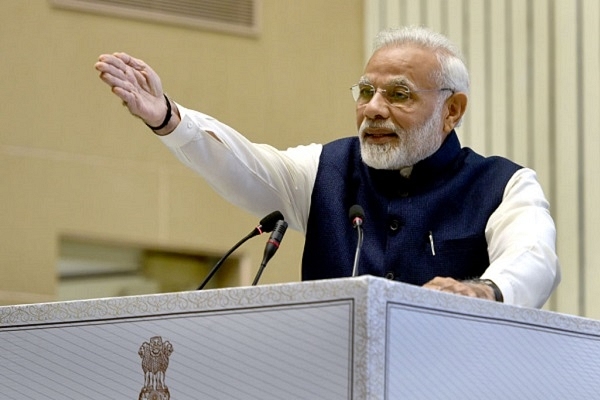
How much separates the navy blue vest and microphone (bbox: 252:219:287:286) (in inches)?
18.4

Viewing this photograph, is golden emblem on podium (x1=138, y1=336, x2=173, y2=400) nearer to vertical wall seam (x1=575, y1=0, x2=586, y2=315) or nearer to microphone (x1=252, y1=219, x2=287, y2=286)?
microphone (x1=252, y1=219, x2=287, y2=286)

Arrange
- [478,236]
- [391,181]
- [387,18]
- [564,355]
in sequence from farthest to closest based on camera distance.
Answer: [387,18], [391,181], [478,236], [564,355]

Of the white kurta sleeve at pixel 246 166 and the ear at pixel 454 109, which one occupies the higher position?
the ear at pixel 454 109

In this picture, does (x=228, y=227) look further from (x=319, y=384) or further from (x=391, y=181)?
(x=319, y=384)

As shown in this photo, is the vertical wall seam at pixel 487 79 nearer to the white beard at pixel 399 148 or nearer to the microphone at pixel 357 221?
the white beard at pixel 399 148

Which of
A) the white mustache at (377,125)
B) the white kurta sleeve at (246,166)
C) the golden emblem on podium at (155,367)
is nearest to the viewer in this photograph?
the golden emblem on podium at (155,367)

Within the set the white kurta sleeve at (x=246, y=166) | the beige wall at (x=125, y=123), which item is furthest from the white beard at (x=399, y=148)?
the beige wall at (x=125, y=123)

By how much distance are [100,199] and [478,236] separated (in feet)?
13.9

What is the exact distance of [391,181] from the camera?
4387 millimetres

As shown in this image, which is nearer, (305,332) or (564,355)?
(305,332)

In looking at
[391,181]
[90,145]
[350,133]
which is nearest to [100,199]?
[90,145]

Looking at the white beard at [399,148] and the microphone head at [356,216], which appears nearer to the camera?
the microphone head at [356,216]

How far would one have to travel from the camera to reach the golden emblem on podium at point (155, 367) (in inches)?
125

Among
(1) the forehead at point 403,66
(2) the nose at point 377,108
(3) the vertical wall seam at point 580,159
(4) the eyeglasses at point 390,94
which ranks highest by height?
(1) the forehead at point 403,66
